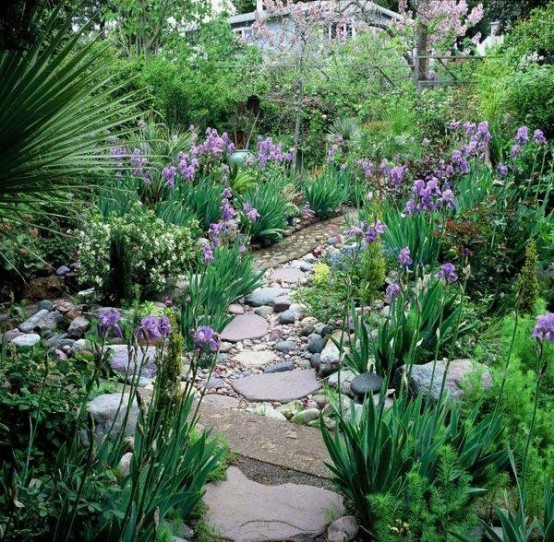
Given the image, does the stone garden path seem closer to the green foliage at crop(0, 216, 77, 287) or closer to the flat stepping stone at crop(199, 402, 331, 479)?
the flat stepping stone at crop(199, 402, 331, 479)

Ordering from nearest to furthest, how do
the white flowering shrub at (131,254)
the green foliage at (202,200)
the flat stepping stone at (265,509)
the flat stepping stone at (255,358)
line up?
the flat stepping stone at (265,509), the flat stepping stone at (255,358), the white flowering shrub at (131,254), the green foliage at (202,200)

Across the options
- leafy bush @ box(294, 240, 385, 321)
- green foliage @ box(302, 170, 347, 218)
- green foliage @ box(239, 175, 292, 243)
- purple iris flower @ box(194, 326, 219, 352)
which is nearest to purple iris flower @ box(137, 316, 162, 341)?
purple iris flower @ box(194, 326, 219, 352)

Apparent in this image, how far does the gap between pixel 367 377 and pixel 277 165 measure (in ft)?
15.4

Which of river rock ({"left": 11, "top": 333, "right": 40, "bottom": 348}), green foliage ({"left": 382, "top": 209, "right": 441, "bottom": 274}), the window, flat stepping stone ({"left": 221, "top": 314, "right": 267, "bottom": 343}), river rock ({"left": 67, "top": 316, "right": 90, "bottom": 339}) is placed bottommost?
flat stepping stone ({"left": 221, "top": 314, "right": 267, "bottom": 343})

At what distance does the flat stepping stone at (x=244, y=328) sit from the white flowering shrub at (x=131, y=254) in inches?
21.8

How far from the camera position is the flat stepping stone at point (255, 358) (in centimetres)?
445

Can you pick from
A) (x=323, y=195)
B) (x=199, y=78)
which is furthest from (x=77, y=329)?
(x=199, y=78)

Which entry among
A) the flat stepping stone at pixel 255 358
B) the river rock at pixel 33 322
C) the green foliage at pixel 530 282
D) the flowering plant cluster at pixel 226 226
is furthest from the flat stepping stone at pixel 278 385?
the river rock at pixel 33 322

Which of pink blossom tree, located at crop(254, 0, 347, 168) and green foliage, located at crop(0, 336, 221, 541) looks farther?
pink blossom tree, located at crop(254, 0, 347, 168)

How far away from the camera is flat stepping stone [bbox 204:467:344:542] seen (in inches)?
99.7

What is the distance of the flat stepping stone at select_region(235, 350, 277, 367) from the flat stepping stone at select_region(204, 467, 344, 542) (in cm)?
152

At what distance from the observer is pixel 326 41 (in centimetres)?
1463

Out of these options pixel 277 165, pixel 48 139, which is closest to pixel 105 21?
pixel 277 165

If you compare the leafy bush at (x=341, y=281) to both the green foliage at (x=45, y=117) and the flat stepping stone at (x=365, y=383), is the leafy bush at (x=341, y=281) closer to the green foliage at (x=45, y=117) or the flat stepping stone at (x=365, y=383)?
the flat stepping stone at (x=365, y=383)
